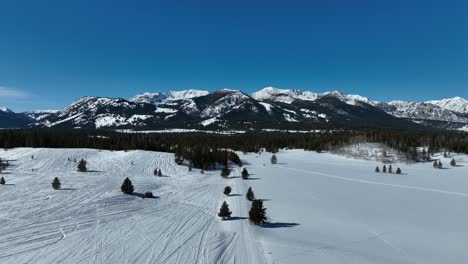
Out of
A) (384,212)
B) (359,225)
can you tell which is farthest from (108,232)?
(384,212)

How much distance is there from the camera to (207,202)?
3478cm

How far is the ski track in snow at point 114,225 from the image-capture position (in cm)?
1789

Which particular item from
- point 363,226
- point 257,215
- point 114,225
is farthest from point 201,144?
point 363,226

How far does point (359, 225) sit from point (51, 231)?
2386 centimetres

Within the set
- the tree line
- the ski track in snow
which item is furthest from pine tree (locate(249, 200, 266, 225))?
the tree line

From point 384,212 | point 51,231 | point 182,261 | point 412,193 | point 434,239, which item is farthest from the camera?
point 412,193

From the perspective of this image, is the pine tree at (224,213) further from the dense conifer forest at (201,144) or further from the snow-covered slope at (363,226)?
the dense conifer forest at (201,144)

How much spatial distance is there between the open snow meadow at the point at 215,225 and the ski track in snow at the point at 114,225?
7 cm

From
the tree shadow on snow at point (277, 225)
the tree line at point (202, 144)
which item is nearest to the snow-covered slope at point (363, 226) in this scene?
the tree shadow on snow at point (277, 225)

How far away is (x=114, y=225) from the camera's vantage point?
926 inches

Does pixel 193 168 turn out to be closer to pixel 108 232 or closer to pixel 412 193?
pixel 412 193

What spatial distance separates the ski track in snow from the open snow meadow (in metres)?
0.07

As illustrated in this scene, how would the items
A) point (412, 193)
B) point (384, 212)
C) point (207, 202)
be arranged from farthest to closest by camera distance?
point (412, 193) → point (207, 202) → point (384, 212)

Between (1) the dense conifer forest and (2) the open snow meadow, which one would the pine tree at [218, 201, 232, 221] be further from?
(1) the dense conifer forest
